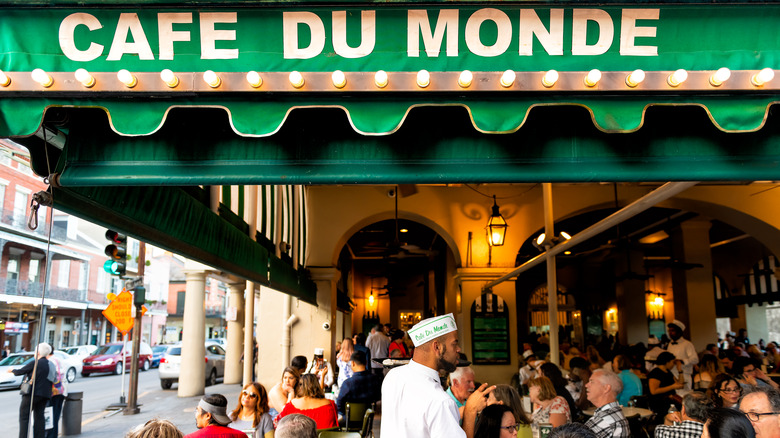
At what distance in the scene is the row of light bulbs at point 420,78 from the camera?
229 centimetres

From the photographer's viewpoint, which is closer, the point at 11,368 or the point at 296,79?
the point at 296,79

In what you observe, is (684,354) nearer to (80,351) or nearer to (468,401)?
(468,401)

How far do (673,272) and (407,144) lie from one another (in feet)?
51.0

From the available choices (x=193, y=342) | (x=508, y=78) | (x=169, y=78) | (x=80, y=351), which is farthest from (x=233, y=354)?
(x=508, y=78)

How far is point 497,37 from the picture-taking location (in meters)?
2.40

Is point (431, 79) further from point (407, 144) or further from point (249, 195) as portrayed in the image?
point (249, 195)

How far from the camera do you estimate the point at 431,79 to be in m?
2.33

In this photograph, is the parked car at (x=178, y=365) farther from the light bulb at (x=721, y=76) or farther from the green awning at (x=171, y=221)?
the light bulb at (x=721, y=76)

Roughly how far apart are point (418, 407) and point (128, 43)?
79.0 inches

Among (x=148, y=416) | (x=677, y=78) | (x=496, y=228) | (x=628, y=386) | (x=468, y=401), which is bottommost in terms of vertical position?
(x=148, y=416)

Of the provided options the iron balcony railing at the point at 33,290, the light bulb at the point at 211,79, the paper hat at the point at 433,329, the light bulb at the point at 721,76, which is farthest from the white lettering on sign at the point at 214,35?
the iron balcony railing at the point at 33,290

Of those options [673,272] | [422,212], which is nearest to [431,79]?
[422,212]

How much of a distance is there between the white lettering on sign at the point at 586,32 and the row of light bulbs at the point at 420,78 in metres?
0.14

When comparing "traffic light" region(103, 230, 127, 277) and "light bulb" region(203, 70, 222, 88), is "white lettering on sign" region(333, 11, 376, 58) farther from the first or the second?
"traffic light" region(103, 230, 127, 277)
